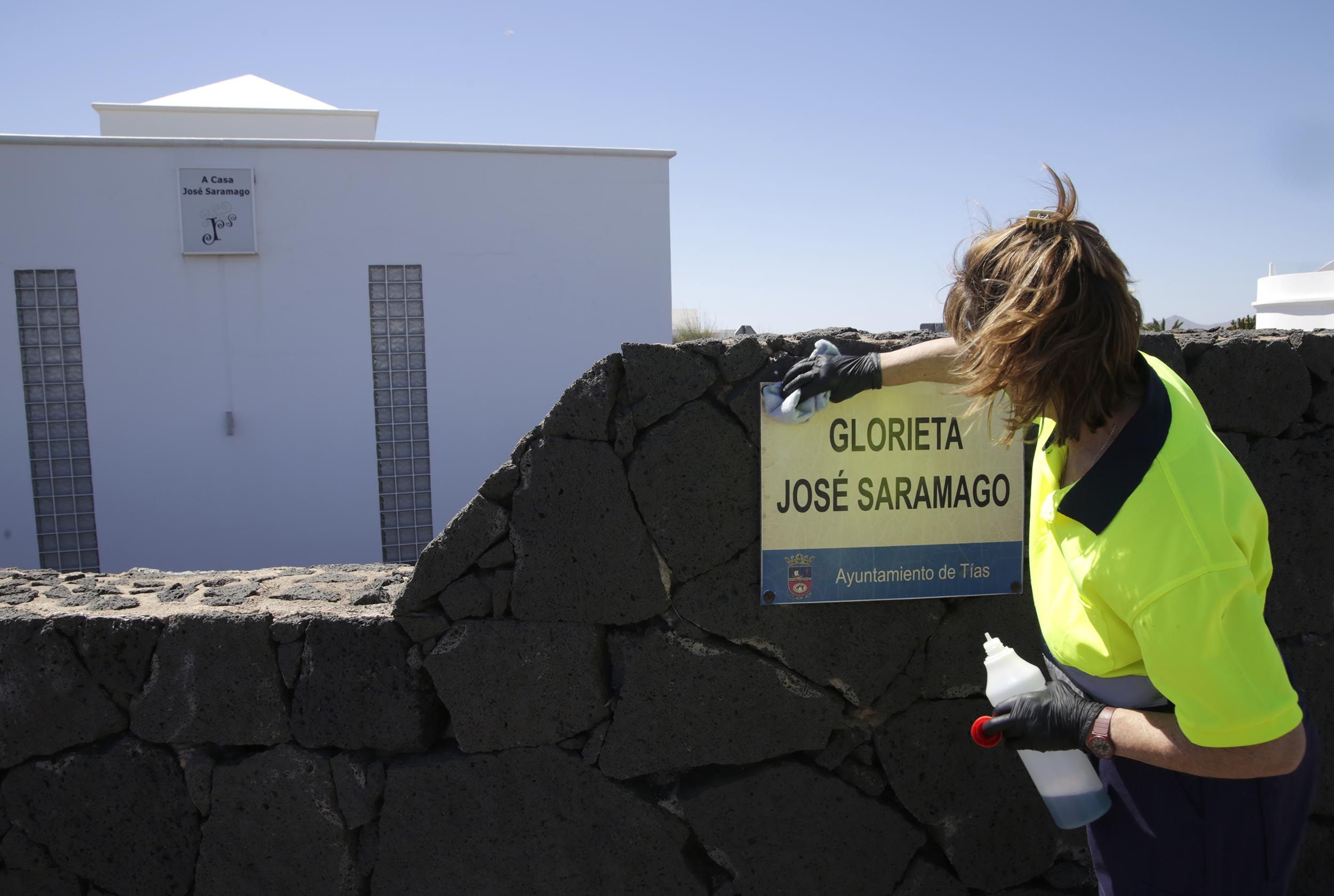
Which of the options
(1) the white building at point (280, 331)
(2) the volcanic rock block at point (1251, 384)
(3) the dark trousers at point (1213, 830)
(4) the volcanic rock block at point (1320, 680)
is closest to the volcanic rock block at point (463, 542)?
(3) the dark trousers at point (1213, 830)

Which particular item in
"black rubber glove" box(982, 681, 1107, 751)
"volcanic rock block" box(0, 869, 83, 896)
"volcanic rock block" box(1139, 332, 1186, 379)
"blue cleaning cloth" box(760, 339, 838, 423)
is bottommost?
"volcanic rock block" box(0, 869, 83, 896)

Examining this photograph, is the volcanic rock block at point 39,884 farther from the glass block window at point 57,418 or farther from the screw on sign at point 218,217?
the screw on sign at point 218,217

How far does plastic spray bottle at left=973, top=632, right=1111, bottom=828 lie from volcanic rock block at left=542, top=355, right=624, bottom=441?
116 centimetres

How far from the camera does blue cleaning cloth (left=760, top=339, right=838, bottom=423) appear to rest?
7.53 ft

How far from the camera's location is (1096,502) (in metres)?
1.44

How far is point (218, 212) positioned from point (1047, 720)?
12.0 meters

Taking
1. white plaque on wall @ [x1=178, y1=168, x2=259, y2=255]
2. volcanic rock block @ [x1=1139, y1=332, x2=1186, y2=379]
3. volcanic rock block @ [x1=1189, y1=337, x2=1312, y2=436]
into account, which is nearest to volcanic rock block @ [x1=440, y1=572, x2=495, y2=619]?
volcanic rock block @ [x1=1139, y1=332, x2=1186, y2=379]

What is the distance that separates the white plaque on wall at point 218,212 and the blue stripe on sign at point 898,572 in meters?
10.8

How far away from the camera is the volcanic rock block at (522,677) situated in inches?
97.2

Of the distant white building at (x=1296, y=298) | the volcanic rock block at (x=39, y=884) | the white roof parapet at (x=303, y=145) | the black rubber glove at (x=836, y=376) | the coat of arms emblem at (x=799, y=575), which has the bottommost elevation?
the volcanic rock block at (x=39, y=884)

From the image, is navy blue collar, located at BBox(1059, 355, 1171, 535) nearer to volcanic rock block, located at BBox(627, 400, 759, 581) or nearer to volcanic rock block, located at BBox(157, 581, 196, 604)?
volcanic rock block, located at BBox(627, 400, 759, 581)

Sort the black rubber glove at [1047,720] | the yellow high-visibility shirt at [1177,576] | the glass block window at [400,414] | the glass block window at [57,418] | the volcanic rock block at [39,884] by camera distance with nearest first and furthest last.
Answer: the yellow high-visibility shirt at [1177,576] < the black rubber glove at [1047,720] < the volcanic rock block at [39,884] < the glass block window at [57,418] < the glass block window at [400,414]

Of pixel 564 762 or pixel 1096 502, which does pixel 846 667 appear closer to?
pixel 564 762

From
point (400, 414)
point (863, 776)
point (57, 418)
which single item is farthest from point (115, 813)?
point (57, 418)
